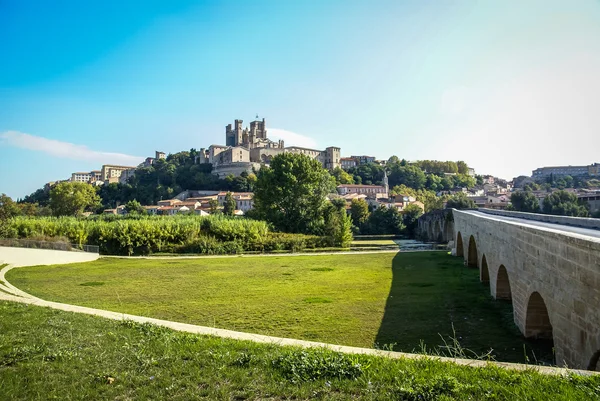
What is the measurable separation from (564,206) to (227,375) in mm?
72834

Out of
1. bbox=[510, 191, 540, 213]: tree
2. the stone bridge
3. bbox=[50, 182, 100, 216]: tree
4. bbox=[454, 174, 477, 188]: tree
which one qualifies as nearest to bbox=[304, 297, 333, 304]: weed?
the stone bridge

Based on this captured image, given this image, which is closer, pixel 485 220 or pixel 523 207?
pixel 485 220

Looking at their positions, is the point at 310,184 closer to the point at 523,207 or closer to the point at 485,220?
the point at 485,220

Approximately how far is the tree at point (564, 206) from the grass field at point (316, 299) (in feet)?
172

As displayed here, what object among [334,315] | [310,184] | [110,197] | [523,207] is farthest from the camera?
[110,197]

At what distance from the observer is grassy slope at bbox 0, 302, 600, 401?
4879 millimetres

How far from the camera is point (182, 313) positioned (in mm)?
12062

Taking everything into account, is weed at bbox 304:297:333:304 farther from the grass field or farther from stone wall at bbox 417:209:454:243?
stone wall at bbox 417:209:454:243

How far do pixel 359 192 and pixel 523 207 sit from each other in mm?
49856

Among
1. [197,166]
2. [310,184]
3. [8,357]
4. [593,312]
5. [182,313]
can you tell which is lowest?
[182,313]

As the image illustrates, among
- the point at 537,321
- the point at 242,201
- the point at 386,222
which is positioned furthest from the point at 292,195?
the point at 242,201

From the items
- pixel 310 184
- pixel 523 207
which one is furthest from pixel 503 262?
pixel 523 207

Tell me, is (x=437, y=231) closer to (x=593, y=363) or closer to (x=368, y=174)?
(x=593, y=363)

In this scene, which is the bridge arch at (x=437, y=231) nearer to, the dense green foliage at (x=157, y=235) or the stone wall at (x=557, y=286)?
the dense green foliage at (x=157, y=235)
